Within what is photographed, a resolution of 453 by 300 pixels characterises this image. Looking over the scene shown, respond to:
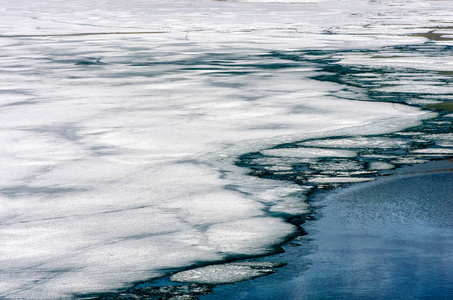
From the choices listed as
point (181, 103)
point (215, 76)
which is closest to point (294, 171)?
point (181, 103)

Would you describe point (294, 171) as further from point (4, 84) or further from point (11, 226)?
point (4, 84)

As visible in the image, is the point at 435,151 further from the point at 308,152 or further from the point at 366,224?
the point at 366,224

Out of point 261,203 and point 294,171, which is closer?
point 261,203

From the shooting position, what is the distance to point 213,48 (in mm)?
12844

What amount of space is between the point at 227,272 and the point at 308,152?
2.13 m

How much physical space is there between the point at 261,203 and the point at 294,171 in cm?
66

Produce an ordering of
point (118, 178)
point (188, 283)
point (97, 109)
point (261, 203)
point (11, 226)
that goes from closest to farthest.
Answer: point (188, 283), point (11, 226), point (261, 203), point (118, 178), point (97, 109)

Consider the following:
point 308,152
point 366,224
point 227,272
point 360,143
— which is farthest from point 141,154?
point 227,272

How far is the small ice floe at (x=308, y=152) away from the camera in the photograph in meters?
4.75

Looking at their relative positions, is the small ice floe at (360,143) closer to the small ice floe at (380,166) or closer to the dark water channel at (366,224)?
the dark water channel at (366,224)

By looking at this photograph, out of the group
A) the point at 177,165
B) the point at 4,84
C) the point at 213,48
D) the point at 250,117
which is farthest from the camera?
the point at 213,48

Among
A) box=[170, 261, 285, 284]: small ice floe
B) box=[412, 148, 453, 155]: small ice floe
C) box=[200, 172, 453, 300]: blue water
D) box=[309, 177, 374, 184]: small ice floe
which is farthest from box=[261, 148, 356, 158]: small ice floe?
box=[170, 261, 285, 284]: small ice floe

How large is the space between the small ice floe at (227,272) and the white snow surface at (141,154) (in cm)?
9

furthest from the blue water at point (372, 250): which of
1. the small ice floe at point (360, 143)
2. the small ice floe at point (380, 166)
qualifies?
the small ice floe at point (360, 143)
